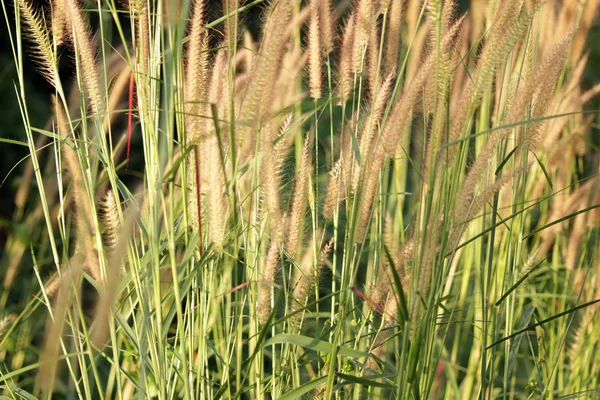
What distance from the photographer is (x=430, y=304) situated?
0.85 metres

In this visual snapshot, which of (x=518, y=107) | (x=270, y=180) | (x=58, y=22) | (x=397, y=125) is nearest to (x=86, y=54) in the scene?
(x=58, y=22)

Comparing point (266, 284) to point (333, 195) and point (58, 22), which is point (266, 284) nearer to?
point (333, 195)

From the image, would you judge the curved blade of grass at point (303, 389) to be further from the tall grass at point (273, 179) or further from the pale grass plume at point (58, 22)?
the pale grass plume at point (58, 22)

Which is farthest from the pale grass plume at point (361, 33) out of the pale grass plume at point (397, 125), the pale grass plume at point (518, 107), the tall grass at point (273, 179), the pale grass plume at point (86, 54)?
the pale grass plume at point (86, 54)

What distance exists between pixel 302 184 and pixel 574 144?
945 millimetres

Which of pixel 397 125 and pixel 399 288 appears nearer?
pixel 399 288

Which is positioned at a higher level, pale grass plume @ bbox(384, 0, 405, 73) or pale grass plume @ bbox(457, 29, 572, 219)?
pale grass plume @ bbox(384, 0, 405, 73)

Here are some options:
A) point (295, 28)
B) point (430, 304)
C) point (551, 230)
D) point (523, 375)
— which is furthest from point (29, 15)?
point (523, 375)

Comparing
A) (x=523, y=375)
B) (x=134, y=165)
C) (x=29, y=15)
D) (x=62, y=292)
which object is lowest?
(x=523, y=375)

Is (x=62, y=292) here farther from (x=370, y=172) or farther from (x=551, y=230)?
(x=551, y=230)

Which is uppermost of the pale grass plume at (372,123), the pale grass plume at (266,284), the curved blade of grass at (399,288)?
the pale grass plume at (372,123)

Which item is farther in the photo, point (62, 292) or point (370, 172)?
point (370, 172)

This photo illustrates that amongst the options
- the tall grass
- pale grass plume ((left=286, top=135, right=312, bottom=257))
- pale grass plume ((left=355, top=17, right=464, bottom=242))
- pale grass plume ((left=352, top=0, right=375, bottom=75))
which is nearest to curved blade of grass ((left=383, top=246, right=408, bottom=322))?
the tall grass

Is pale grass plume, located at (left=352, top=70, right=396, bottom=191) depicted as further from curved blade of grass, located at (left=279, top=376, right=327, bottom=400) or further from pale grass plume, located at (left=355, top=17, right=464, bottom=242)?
curved blade of grass, located at (left=279, top=376, right=327, bottom=400)
